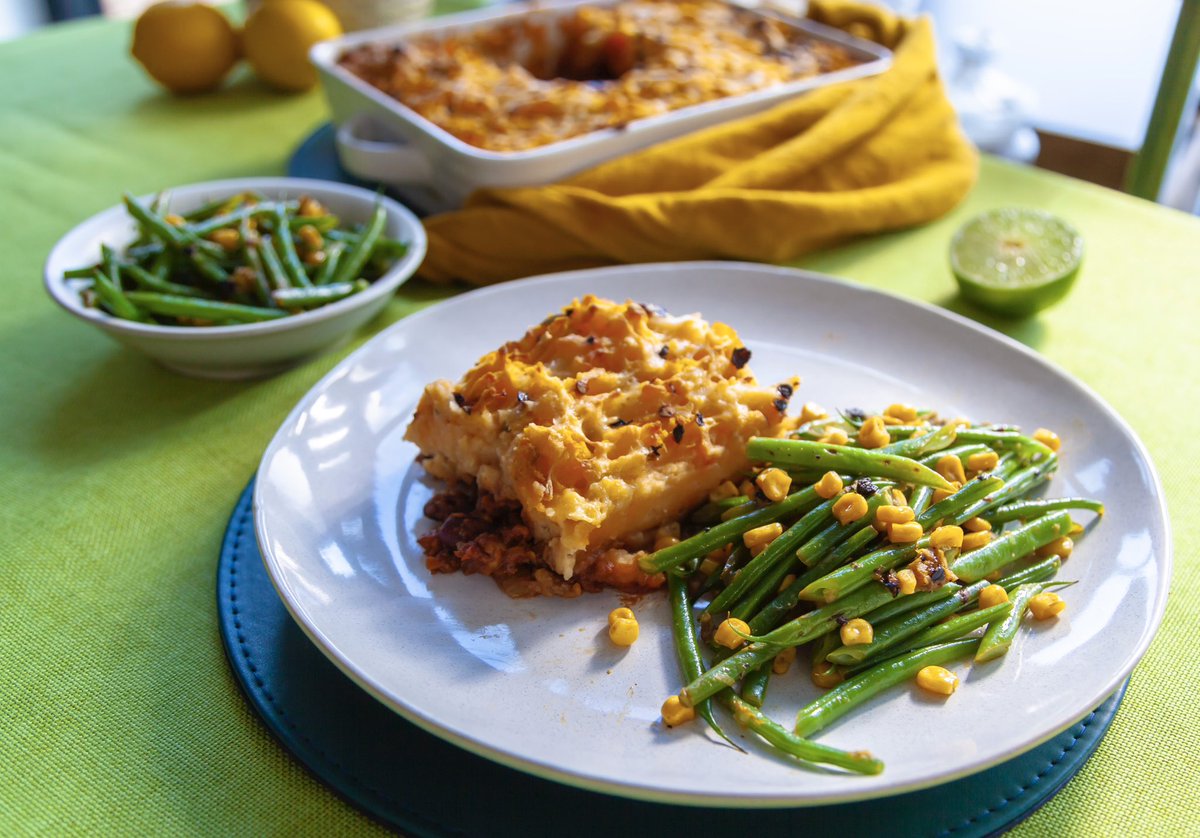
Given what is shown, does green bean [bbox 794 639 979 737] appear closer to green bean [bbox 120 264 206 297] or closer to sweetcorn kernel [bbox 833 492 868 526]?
sweetcorn kernel [bbox 833 492 868 526]

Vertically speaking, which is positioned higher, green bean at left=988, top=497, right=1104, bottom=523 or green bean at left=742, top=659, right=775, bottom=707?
green bean at left=988, top=497, right=1104, bottom=523

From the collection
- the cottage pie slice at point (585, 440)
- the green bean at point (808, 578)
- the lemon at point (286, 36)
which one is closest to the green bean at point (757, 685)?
the green bean at point (808, 578)

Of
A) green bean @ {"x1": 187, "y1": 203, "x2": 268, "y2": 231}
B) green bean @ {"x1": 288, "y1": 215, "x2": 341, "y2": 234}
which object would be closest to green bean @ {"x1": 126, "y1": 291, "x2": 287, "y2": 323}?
green bean @ {"x1": 187, "y1": 203, "x2": 268, "y2": 231}

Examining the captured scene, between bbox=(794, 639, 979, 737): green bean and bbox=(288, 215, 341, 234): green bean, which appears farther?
bbox=(288, 215, 341, 234): green bean

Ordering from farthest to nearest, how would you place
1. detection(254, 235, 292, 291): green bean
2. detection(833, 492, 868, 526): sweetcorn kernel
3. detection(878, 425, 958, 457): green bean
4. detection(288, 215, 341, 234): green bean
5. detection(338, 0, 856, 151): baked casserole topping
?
detection(338, 0, 856, 151): baked casserole topping, detection(288, 215, 341, 234): green bean, detection(254, 235, 292, 291): green bean, detection(878, 425, 958, 457): green bean, detection(833, 492, 868, 526): sweetcorn kernel

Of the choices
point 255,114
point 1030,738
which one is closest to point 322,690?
point 1030,738

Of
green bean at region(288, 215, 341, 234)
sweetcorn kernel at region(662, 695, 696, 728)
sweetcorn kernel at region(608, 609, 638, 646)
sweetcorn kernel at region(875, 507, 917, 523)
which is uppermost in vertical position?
sweetcorn kernel at region(875, 507, 917, 523)

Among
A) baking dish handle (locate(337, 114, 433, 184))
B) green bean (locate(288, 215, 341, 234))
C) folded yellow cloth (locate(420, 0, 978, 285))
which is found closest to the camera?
green bean (locate(288, 215, 341, 234))
